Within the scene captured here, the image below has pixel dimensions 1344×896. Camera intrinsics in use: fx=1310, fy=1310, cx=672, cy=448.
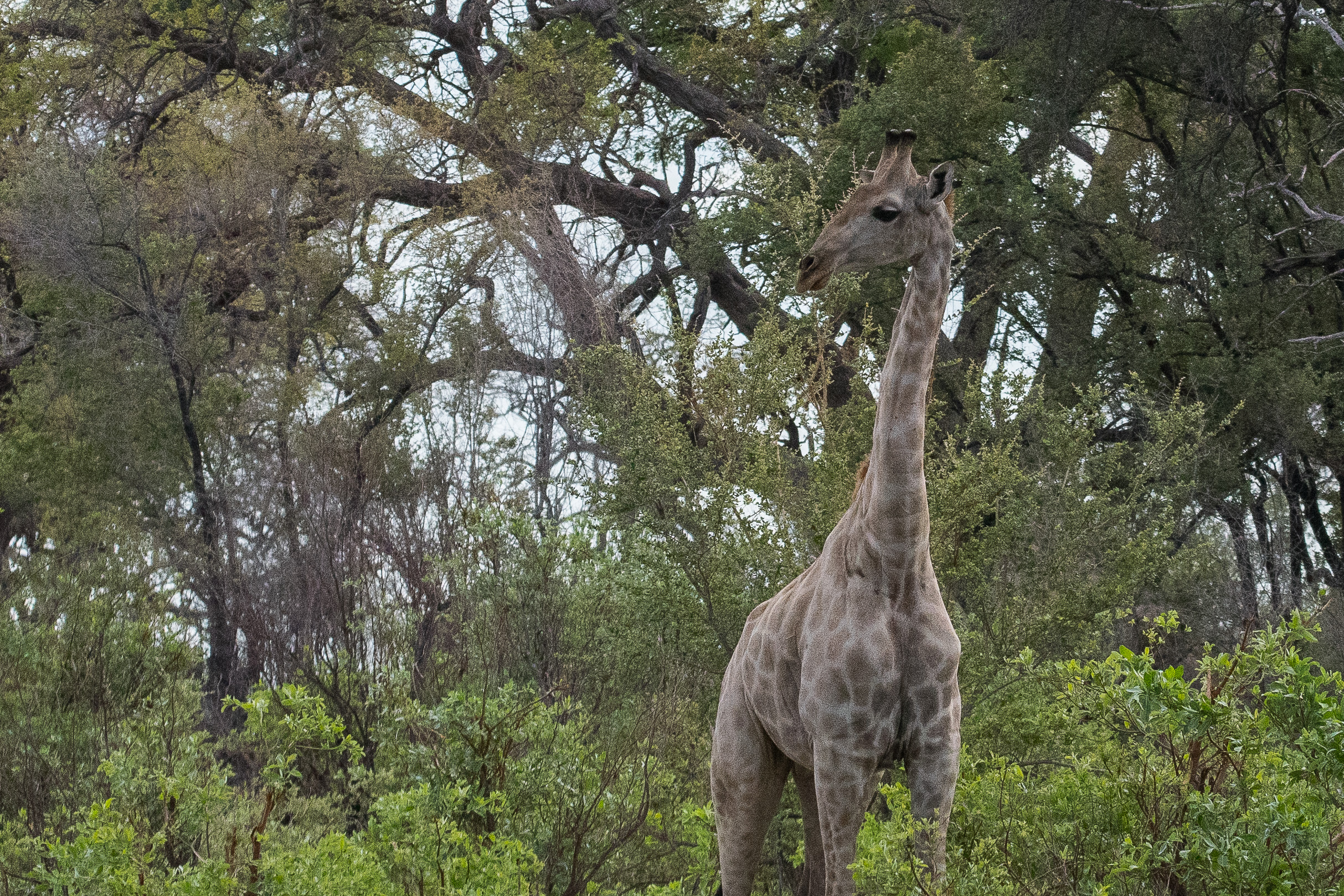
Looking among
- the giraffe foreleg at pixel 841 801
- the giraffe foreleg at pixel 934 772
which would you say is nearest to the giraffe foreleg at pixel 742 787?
the giraffe foreleg at pixel 841 801

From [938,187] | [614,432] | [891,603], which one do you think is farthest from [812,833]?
[614,432]

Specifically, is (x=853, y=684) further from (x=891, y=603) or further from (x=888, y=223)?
(x=888, y=223)

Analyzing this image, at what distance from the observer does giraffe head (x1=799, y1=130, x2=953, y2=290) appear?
378 centimetres

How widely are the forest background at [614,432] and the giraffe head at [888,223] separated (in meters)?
1.47

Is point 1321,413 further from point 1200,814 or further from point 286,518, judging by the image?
point 1200,814

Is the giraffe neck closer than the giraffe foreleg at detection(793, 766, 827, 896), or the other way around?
the giraffe neck

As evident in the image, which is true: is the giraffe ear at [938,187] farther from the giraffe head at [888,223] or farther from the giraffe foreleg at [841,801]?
the giraffe foreleg at [841,801]

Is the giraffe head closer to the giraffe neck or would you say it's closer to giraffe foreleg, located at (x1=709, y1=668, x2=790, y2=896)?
the giraffe neck

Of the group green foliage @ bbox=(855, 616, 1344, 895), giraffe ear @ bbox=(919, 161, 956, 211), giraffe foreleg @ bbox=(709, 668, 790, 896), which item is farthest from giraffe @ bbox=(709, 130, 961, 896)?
giraffe foreleg @ bbox=(709, 668, 790, 896)

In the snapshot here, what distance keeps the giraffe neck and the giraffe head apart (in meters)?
0.10

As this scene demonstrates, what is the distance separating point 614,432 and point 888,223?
5546 millimetres

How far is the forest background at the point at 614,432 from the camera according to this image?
17.9ft

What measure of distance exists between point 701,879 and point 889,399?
4.71 meters

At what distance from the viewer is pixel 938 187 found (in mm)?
3838
